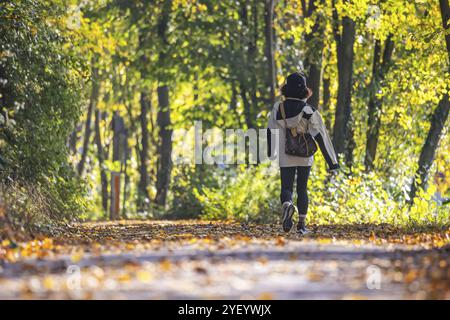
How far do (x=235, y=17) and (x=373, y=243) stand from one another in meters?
19.6

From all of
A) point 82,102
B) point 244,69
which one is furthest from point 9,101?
point 244,69

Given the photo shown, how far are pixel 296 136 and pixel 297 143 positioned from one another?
105 millimetres

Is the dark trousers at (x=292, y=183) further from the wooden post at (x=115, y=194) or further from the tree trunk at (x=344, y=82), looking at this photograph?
the wooden post at (x=115, y=194)

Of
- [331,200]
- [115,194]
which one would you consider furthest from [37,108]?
[115,194]

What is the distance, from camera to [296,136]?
571 inches

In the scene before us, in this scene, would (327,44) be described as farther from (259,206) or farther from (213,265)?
(213,265)

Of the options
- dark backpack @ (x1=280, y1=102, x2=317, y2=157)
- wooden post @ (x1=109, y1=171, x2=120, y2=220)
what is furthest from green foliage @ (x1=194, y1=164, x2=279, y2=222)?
dark backpack @ (x1=280, y1=102, x2=317, y2=157)

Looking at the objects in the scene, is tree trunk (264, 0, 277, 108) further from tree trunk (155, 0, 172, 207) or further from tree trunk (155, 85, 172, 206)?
tree trunk (155, 85, 172, 206)

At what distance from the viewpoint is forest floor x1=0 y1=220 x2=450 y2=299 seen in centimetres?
776

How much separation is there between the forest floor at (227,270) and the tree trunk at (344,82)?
11.6 meters

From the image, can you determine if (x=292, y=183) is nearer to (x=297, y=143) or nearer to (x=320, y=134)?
(x=297, y=143)

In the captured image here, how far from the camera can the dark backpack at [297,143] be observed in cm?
1444

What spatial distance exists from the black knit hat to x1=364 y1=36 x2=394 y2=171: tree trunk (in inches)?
405

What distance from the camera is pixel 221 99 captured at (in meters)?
31.8
